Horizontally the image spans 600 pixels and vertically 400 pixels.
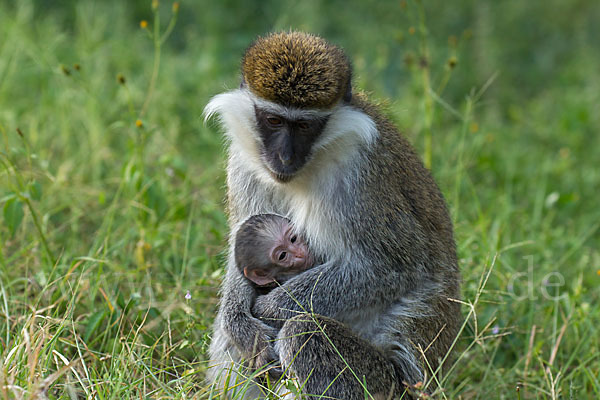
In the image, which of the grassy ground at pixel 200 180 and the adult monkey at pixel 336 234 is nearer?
the adult monkey at pixel 336 234

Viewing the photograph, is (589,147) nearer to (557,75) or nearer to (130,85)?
(557,75)

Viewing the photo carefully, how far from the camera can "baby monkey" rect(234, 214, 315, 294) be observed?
370 cm

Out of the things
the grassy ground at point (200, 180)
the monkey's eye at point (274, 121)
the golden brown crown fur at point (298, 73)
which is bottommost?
the grassy ground at point (200, 180)

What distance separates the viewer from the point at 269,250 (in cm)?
367

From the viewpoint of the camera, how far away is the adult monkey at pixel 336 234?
3.32 metres

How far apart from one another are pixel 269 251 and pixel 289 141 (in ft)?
2.02

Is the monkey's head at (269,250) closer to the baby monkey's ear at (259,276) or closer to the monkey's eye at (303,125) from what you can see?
the baby monkey's ear at (259,276)

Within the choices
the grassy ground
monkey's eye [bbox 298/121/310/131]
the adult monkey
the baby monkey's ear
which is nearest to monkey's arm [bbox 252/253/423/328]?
the adult monkey

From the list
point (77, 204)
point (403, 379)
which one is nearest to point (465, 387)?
point (403, 379)

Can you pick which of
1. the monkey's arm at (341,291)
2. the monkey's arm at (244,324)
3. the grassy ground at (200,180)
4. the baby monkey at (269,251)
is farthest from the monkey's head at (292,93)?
the grassy ground at (200,180)

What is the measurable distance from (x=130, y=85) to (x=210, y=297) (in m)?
2.84

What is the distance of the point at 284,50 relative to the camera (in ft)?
10.9

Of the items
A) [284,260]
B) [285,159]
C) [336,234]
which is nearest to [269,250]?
[284,260]

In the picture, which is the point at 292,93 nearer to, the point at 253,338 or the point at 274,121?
the point at 274,121
